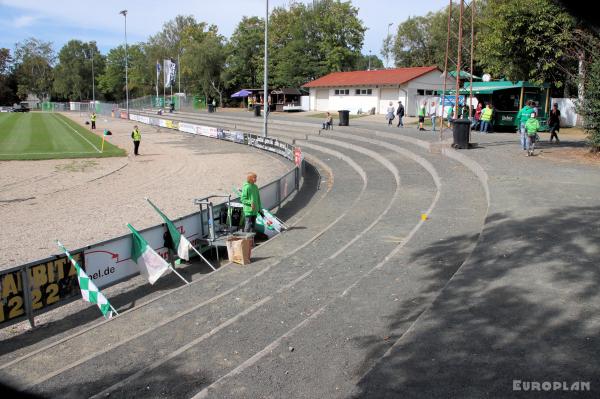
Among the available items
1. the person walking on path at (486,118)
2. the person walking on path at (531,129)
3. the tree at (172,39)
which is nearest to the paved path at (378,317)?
the person walking on path at (531,129)

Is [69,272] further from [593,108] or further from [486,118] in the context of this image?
[486,118]

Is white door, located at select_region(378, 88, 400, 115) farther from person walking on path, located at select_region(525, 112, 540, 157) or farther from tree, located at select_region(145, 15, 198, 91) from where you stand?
tree, located at select_region(145, 15, 198, 91)

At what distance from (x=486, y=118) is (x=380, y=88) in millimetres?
23586

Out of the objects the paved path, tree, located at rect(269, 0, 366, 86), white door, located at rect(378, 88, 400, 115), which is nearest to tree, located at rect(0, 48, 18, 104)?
tree, located at rect(269, 0, 366, 86)

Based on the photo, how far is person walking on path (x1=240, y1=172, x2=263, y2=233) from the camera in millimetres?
12336

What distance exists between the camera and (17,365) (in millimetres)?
6547

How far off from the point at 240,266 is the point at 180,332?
11.4 ft

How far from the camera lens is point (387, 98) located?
49344 millimetres

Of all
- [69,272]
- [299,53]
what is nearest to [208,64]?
[299,53]

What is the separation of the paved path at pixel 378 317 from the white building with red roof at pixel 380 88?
1338 inches

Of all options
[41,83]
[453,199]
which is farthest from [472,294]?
[41,83]

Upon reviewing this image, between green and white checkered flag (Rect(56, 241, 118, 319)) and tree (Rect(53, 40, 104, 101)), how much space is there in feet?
420

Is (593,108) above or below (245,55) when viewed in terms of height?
below

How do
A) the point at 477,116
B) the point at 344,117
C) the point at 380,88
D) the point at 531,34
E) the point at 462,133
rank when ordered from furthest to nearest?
1. the point at 380,88
2. the point at 344,117
3. the point at 477,116
4. the point at 531,34
5. the point at 462,133
